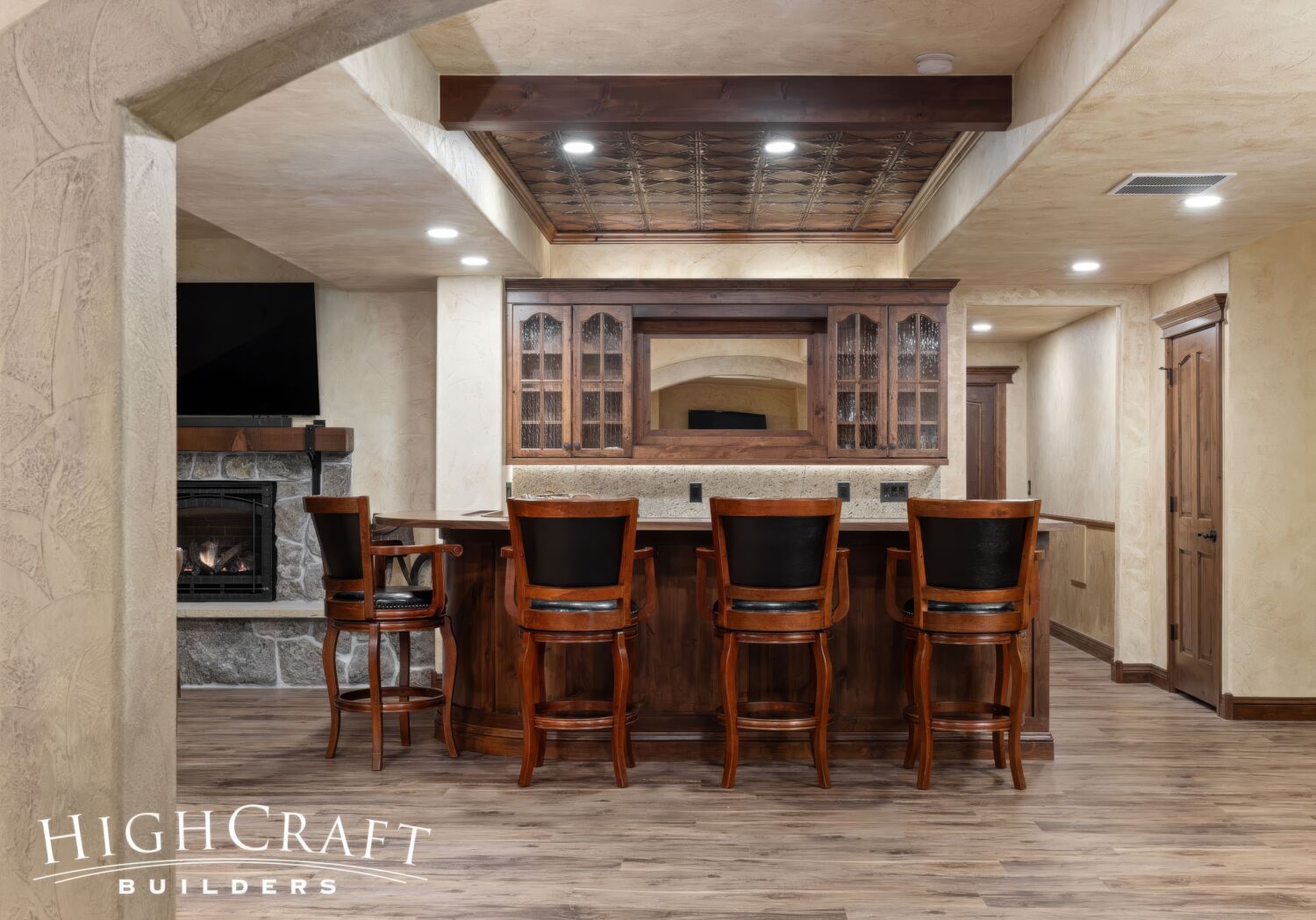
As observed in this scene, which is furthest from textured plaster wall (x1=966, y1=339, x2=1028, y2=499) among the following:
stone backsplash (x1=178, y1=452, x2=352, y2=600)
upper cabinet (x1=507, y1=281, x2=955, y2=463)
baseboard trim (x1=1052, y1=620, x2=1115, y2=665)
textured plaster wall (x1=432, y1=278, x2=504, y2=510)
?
stone backsplash (x1=178, y1=452, x2=352, y2=600)

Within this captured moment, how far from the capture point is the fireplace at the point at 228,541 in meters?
6.62

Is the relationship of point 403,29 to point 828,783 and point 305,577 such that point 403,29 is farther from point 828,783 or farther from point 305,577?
point 305,577

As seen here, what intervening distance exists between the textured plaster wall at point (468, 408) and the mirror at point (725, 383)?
0.97 m

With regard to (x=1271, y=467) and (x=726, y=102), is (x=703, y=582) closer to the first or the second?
(x=726, y=102)

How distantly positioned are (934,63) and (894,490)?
3329 mm

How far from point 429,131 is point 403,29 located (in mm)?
1791

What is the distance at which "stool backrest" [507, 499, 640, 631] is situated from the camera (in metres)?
4.05

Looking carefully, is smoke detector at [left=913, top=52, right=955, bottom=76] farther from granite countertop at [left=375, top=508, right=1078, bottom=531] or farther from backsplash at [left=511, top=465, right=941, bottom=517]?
backsplash at [left=511, top=465, right=941, bottom=517]

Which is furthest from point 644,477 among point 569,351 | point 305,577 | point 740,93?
point 740,93

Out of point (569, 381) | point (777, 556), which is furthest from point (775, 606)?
point (569, 381)

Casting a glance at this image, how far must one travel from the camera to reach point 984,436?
9766mm

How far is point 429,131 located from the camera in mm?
3988

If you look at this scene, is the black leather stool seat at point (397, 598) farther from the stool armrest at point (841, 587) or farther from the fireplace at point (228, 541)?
the fireplace at point (228, 541)

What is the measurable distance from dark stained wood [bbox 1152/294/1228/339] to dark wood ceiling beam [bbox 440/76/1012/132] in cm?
237
